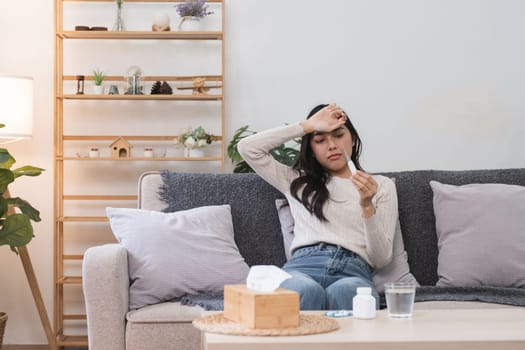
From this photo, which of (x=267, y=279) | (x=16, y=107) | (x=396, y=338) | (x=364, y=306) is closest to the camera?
(x=396, y=338)

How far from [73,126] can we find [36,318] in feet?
3.51

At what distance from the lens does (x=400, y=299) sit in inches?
86.4

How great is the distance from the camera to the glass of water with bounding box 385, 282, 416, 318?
2197mm

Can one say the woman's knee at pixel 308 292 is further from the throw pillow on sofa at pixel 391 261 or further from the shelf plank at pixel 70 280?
the shelf plank at pixel 70 280

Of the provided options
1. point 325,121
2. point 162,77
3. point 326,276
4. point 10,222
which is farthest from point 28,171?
point 326,276

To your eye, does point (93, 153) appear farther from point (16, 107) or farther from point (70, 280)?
point (70, 280)

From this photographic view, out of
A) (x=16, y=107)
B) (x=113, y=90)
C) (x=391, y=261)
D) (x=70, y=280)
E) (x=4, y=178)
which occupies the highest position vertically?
(x=113, y=90)

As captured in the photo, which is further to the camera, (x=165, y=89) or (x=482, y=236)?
(x=165, y=89)

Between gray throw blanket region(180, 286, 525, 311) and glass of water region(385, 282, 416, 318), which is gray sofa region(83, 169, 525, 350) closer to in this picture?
gray throw blanket region(180, 286, 525, 311)

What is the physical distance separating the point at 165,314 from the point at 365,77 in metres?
2.29

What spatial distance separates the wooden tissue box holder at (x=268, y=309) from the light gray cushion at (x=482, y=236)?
129 centimetres

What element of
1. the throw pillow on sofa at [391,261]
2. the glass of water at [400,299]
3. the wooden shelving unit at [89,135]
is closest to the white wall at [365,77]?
the wooden shelving unit at [89,135]

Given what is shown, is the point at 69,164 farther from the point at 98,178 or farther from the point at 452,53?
the point at 452,53

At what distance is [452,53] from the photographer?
15.5ft
